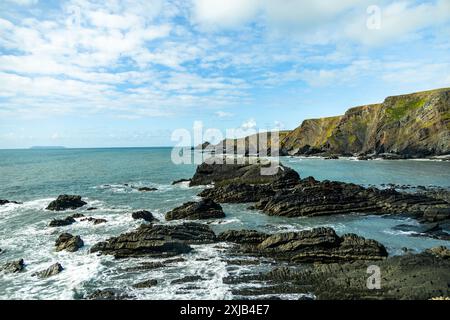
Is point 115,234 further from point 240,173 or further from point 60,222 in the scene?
point 240,173

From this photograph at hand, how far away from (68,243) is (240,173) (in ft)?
117

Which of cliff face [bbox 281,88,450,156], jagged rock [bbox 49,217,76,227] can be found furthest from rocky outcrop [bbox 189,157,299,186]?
cliff face [bbox 281,88,450,156]

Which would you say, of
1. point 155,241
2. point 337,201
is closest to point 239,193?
point 337,201

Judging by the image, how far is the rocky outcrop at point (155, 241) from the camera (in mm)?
24016

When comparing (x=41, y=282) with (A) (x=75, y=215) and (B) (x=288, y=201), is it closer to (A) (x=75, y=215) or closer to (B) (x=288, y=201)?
(A) (x=75, y=215)

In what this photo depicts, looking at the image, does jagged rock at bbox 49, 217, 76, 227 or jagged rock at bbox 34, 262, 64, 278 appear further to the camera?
jagged rock at bbox 49, 217, 76, 227

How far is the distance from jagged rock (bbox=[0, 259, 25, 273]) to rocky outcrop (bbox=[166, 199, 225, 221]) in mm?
15091

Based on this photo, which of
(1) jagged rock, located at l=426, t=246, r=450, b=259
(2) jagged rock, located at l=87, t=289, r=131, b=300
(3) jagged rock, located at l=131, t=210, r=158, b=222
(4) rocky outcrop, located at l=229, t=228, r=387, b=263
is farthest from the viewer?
(3) jagged rock, located at l=131, t=210, r=158, b=222

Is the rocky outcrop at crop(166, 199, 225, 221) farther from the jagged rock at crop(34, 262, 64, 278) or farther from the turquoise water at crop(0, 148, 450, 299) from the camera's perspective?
the jagged rock at crop(34, 262, 64, 278)

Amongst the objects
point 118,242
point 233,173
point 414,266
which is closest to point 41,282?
point 118,242

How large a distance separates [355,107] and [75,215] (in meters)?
139

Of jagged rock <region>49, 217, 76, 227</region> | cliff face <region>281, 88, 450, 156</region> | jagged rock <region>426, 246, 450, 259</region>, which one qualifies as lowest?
jagged rock <region>49, 217, 76, 227</region>

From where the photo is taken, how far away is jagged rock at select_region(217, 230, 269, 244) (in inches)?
1016

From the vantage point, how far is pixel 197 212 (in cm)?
Result: 3578
